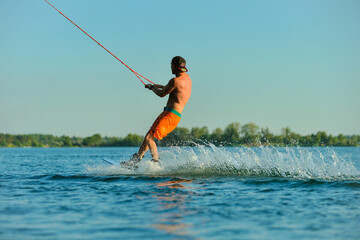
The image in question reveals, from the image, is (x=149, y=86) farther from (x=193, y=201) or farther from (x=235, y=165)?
(x=193, y=201)

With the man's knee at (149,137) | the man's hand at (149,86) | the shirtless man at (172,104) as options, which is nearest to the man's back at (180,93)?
the shirtless man at (172,104)

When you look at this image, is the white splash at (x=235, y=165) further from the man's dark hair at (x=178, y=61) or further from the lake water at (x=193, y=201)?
the man's dark hair at (x=178, y=61)

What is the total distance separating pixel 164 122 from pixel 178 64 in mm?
1399

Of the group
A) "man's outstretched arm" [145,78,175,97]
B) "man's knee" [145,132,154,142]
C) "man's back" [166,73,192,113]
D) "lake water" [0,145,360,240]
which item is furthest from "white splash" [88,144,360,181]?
"man's outstretched arm" [145,78,175,97]

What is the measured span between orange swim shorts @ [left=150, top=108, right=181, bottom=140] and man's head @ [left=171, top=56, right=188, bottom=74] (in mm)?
958

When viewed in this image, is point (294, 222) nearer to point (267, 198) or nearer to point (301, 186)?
point (267, 198)

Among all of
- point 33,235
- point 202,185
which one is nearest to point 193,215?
point 33,235

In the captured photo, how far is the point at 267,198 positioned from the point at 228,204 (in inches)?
36.1

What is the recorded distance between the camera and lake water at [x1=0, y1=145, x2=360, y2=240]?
207 inches

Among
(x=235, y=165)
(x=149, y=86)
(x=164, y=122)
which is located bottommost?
(x=235, y=165)

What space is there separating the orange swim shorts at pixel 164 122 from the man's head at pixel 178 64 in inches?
37.7

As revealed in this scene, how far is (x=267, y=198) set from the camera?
24.4 feet

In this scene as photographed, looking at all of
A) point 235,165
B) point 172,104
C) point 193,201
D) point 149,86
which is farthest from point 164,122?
point 193,201

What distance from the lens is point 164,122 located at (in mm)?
10570
